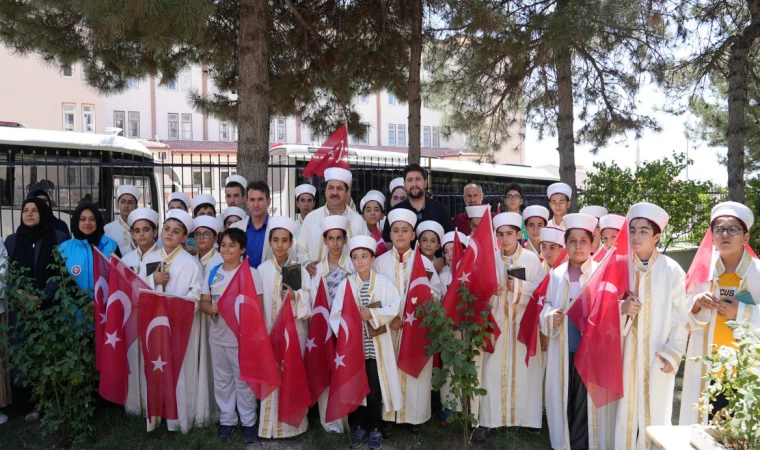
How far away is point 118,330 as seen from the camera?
4.41 m

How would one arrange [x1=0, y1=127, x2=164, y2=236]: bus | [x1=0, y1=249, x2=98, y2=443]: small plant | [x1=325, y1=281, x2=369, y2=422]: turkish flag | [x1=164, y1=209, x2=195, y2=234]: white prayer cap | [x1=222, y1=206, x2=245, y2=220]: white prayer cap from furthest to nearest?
[x1=0, y1=127, x2=164, y2=236]: bus < [x1=222, y1=206, x2=245, y2=220]: white prayer cap < [x1=164, y1=209, x2=195, y2=234]: white prayer cap < [x1=325, y1=281, x2=369, y2=422]: turkish flag < [x1=0, y1=249, x2=98, y2=443]: small plant

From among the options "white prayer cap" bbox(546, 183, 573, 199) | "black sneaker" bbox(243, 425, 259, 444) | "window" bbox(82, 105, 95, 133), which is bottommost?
"black sneaker" bbox(243, 425, 259, 444)

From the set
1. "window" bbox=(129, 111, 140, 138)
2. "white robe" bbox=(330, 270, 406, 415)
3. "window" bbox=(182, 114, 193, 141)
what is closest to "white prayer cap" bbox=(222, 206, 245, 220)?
"white robe" bbox=(330, 270, 406, 415)

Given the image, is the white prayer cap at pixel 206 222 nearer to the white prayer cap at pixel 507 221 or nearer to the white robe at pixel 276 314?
the white robe at pixel 276 314

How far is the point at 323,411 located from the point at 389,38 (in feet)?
19.0

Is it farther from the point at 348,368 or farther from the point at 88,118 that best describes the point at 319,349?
the point at 88,118

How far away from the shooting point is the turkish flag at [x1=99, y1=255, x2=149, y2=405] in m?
4.31

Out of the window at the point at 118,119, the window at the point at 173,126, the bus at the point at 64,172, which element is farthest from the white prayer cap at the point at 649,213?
the window at the point at 173,126

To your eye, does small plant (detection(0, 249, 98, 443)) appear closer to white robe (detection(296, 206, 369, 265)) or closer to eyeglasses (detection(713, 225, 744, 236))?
white robe (detection(296, 206, 369, 265))

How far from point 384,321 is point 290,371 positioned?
2.57ft

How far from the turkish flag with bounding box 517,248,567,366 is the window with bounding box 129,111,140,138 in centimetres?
3558

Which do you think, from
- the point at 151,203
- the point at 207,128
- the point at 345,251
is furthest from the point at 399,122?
the point at 345,251

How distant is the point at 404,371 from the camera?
4.59m

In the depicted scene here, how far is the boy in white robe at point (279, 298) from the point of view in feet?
14.9
